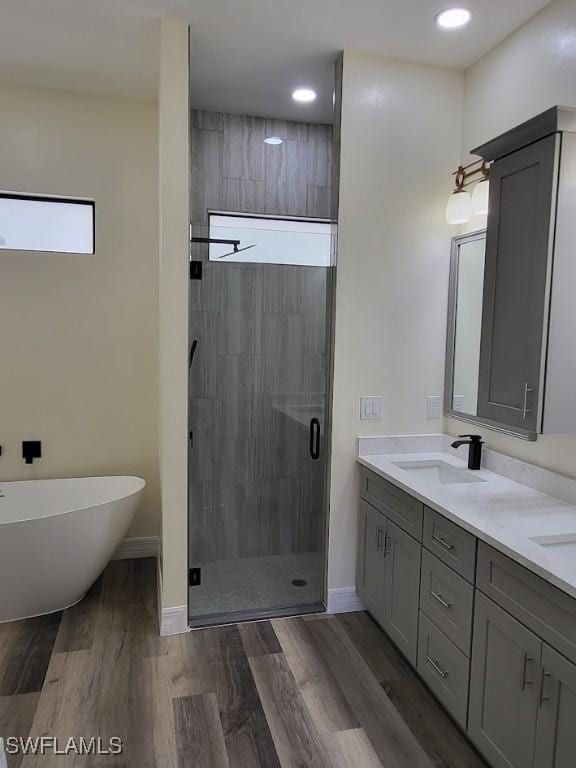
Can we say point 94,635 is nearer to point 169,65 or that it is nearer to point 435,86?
point 169,65

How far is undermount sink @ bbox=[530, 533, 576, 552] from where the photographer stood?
1.88 meters

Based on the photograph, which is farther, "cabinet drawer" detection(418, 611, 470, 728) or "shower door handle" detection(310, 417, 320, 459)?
"shower door handle" detection(310, 417, 320, 459)

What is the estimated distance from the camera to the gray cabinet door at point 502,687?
5.47ft

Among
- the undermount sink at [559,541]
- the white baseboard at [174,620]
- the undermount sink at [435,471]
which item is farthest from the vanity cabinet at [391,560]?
the white baseboard at [174,620]

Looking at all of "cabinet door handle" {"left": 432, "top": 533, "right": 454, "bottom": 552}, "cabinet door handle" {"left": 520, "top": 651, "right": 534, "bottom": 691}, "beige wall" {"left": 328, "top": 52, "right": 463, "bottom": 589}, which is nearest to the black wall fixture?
Result: "beige wall" {"left": 328, "top": 52, "right": 463, "bottom": 589}

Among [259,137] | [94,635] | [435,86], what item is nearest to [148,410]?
[94,635]

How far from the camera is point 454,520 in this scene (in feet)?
6.75

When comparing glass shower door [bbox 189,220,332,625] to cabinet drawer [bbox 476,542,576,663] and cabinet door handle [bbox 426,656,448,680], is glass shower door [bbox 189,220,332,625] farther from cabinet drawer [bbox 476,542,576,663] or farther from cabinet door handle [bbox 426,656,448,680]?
cabinet drawer [bbox 476,542,576,663]

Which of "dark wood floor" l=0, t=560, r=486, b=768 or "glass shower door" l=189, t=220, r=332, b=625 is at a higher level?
"glass shower door" l=189, t=220, r=332, b=625

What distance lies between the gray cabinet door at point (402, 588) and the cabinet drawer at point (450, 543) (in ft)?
0.42

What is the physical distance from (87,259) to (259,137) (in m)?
1.33

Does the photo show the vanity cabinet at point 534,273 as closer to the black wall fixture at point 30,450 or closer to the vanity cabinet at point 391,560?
the vanity cabinet at point 391,560

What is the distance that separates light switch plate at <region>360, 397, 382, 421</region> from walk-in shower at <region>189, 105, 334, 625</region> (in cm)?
21

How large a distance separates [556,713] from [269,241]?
263 centimetres
